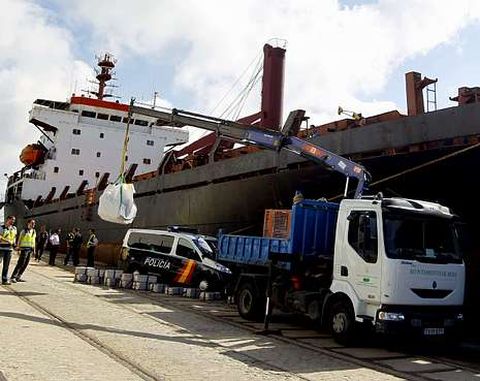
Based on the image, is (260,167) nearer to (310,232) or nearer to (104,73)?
(310,232)

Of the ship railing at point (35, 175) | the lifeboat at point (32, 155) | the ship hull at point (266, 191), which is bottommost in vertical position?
Result: the ship hull at point (266, 191)

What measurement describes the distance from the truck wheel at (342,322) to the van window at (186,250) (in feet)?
19.5

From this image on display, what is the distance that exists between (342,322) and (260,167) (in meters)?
7.29

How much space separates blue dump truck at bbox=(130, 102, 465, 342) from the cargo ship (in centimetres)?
162

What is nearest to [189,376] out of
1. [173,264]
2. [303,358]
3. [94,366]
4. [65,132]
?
[94,366]

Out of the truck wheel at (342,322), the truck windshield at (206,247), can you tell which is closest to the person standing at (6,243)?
the truck windshield at (206,247)

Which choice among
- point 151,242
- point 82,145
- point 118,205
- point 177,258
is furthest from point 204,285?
point 82,145

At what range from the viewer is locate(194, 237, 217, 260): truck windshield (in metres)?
13.1

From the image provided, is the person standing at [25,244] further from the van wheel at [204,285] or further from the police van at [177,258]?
the van wheel at [204,285]

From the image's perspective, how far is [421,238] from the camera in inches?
293

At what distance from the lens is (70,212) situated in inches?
1238

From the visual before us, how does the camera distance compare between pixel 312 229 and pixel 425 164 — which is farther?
pixel 425 164

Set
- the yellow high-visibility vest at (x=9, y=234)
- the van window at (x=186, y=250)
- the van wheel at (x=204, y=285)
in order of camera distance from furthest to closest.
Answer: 1. the van window at (x=186, y=250)
2. the van wheel at (x=204, y=285)
3. the yellow high-visibility vest at (x=9, y=234)

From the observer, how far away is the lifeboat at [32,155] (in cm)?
3894
